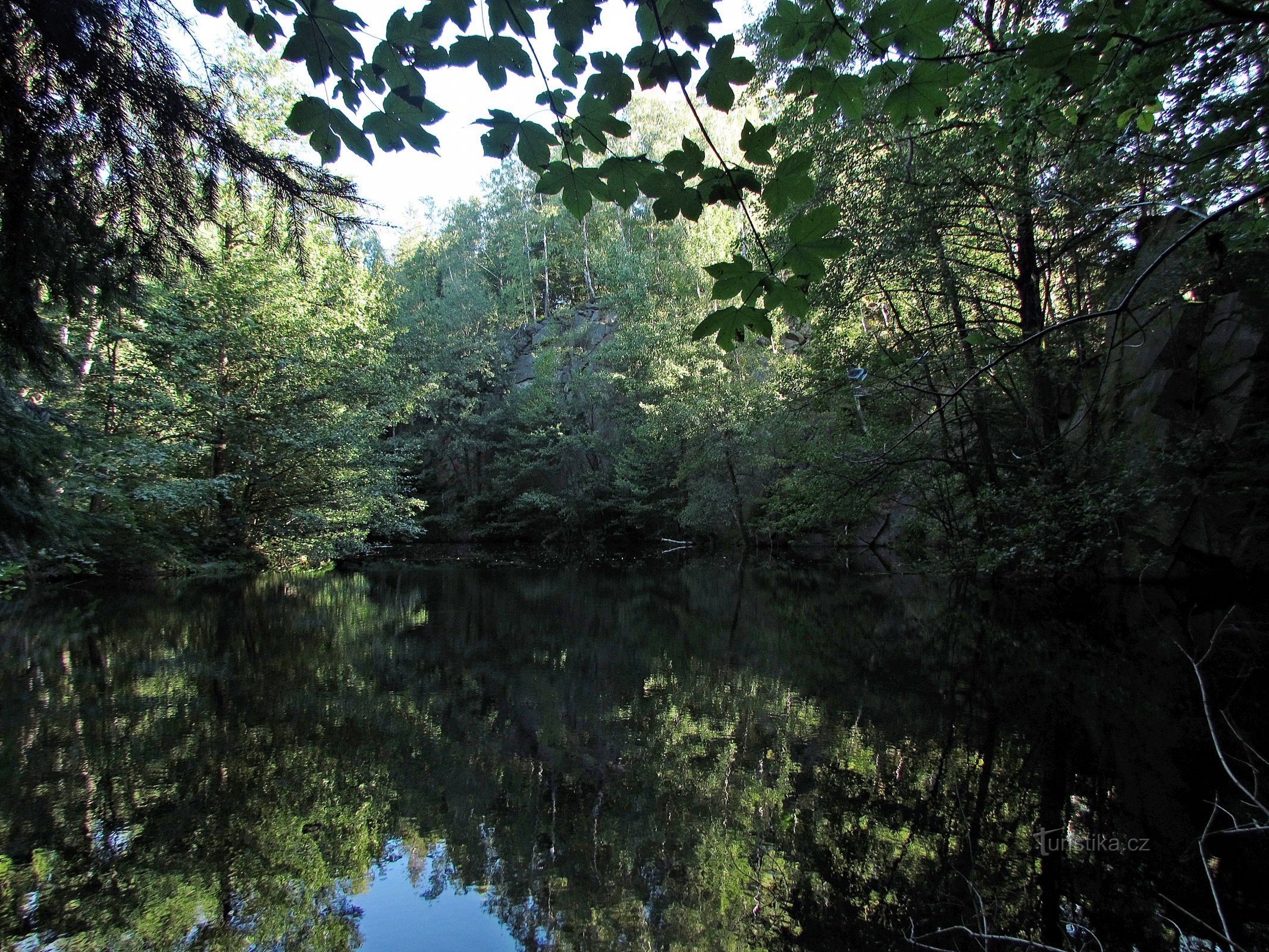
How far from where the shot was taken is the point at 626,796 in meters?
3.47

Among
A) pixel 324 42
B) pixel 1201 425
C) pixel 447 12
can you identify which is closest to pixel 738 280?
pixel 447 12

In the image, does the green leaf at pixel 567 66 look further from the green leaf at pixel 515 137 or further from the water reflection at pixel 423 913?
the water reflection at pixel 423 913

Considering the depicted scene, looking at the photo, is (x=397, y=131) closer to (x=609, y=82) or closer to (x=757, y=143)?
(x=609, y=82)

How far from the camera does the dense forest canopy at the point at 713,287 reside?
5.26ft

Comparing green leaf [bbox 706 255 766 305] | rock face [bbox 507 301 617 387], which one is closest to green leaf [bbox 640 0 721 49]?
green leaf [bbox 706 255 766 305]

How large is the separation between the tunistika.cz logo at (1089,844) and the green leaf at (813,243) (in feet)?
9.18

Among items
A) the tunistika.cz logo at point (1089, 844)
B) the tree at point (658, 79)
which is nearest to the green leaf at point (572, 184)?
the tree at point (658, 79)

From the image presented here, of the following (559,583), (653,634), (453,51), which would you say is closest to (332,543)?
(559,583)

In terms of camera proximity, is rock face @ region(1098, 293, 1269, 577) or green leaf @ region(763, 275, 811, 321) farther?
rock face @ region(1098, 293, 1269, 577)

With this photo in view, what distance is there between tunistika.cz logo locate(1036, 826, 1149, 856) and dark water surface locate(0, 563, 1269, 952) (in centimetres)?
2

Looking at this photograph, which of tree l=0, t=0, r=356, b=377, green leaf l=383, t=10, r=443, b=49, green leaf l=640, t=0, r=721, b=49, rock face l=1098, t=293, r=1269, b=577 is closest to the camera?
green leaf l=640, t=0, r=721, b=49

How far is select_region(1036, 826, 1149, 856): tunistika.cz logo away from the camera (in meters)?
2.85

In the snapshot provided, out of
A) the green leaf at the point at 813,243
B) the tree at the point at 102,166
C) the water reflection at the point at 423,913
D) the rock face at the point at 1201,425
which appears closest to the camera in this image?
the green leaf at the point at 813,243

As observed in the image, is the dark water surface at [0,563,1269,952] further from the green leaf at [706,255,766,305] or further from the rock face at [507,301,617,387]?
the rock face at [507,301,617,387]
